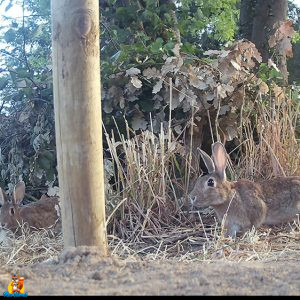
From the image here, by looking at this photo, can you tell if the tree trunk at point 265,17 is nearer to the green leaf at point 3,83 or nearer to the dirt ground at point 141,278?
the green leaf at point 3,83

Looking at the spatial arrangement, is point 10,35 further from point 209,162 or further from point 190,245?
point 190,245

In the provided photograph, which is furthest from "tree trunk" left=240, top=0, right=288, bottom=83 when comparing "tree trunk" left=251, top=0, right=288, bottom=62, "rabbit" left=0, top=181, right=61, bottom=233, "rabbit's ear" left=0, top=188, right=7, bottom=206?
"rabbit's ear" left=0, top=188, right=7, bottom=206

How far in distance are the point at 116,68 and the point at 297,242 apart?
8.91ft

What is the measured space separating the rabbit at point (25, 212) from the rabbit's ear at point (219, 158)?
5.71ft

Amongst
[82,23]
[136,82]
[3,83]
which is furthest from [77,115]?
[3,83]

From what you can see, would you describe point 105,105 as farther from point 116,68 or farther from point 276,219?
point 276,219

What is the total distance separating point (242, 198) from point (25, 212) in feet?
7.64

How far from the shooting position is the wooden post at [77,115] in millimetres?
3680

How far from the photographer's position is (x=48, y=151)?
6.85 meters

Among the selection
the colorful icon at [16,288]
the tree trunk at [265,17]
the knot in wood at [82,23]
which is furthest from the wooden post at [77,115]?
the tree trunk at [265,17]

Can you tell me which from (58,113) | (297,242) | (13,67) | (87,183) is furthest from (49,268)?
(13,67)

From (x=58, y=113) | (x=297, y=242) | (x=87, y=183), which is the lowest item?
(x=297, y=242)

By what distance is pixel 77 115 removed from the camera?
3.67 metres

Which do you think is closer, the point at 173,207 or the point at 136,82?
the point at 173,207
